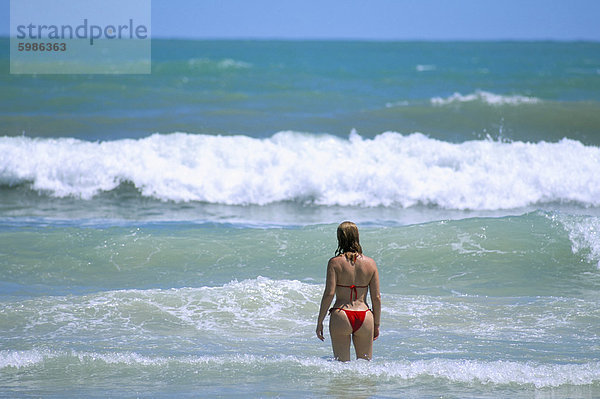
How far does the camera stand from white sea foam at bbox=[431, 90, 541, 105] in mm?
22953

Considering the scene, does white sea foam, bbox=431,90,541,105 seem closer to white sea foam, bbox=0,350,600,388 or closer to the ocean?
the ocean

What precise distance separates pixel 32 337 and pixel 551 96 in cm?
2285

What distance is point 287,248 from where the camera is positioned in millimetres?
9750

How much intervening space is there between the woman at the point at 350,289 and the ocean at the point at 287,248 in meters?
0.39

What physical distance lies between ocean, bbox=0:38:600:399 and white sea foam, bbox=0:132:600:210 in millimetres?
46

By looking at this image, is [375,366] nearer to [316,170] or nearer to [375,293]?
[375,293]

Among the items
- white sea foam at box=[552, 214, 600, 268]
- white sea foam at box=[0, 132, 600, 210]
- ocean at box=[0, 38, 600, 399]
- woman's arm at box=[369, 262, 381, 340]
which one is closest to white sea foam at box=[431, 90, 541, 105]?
ocean at box=[0, 38, 600, 399]

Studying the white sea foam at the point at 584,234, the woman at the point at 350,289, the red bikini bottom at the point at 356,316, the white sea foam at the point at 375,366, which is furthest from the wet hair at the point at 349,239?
the white sea foam at the point at 584,234

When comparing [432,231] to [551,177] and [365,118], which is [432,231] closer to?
[551,177]

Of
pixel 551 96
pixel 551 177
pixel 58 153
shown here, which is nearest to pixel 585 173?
pixel 551 177

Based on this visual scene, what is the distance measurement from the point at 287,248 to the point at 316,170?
4.64 m

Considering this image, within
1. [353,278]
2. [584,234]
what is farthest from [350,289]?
[584,234]

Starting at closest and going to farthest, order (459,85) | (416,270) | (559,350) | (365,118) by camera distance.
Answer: (559,350) → (416,270) → (365,118) → (459,85)

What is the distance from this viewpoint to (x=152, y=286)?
8.35 m
